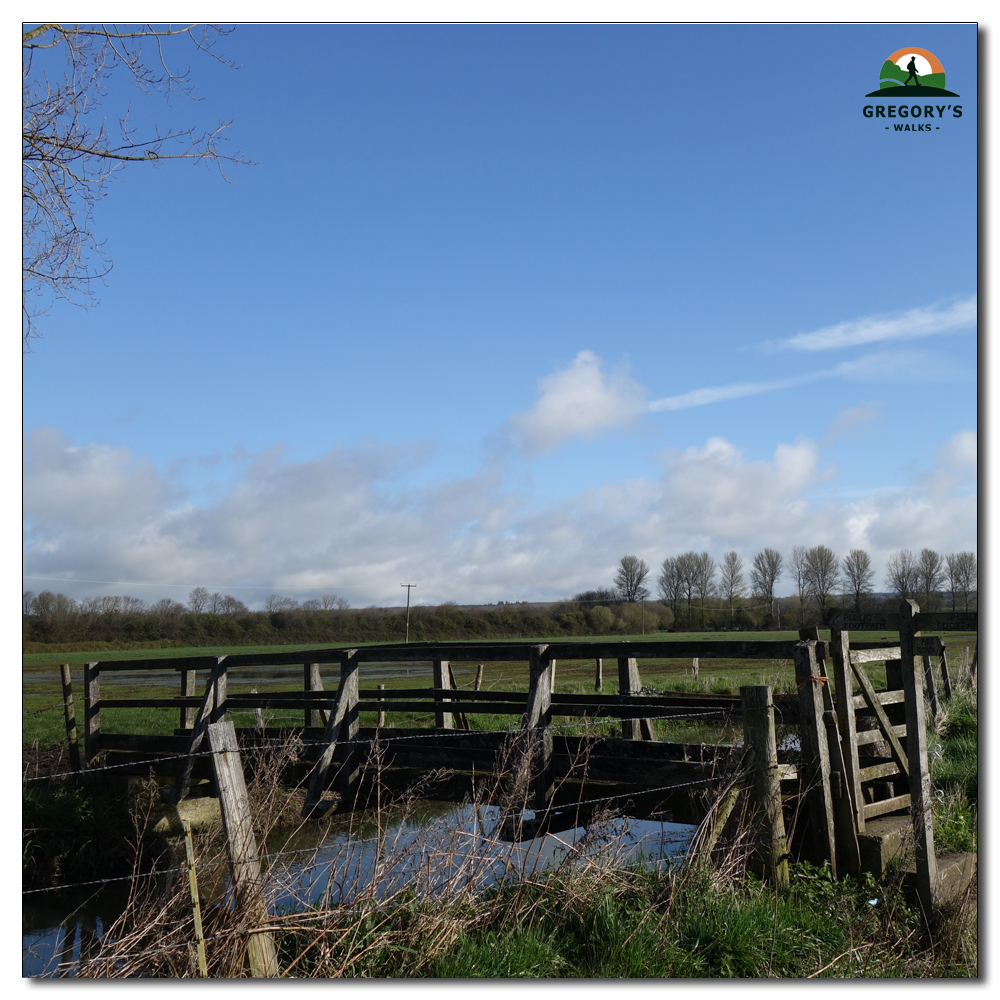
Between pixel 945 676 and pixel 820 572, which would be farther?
pixel 820 572

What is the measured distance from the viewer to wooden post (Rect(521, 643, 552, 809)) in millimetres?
8594

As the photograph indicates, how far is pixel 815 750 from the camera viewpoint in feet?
23.3

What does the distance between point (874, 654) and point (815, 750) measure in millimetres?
1293

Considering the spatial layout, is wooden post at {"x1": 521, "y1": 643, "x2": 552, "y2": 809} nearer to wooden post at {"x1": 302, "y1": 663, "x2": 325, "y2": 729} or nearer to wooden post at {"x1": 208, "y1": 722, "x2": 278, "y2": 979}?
wooden post at {"x1": 208, "y1": 722, "x2": 278, "y2": 979}

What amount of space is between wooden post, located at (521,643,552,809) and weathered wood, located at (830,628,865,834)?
2756 mm

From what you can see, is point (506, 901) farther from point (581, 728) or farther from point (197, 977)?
point (581, 728)

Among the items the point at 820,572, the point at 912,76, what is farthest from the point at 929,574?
the point at 912,76

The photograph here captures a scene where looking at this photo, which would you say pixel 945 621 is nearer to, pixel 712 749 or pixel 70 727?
pixel 712 749

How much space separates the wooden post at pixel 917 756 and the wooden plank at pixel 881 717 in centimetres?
45

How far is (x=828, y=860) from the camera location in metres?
6.95

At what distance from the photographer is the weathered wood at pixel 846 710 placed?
7.28 metres

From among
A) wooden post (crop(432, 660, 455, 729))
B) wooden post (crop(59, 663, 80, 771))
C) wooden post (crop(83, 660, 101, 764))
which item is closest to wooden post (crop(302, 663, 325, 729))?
wooden post (crop(432, 660, 455, 729))

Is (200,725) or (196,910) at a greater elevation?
(196,910)

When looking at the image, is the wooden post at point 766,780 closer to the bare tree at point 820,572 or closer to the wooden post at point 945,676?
the wooden post at point 945,676
